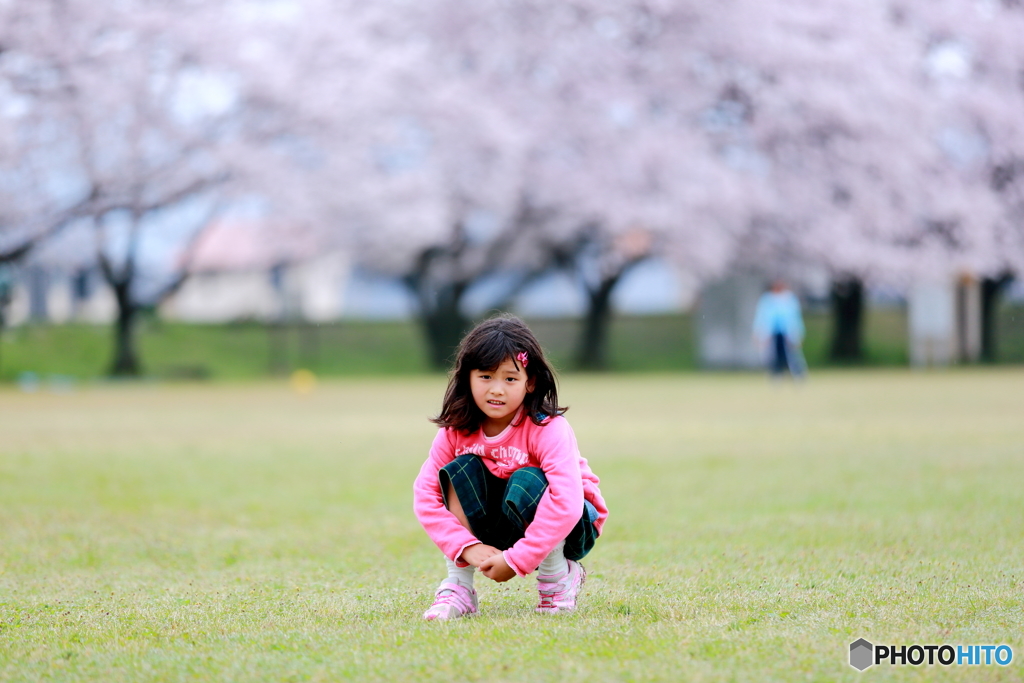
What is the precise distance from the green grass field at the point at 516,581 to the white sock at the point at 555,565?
15cm

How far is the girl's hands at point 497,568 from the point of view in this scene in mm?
3646

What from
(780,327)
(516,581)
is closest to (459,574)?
(516,581)

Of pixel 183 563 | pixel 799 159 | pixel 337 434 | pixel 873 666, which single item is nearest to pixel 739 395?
pixel 337 434

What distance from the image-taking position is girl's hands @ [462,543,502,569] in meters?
3.70

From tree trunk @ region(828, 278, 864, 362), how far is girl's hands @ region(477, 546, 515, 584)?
88.4 feet

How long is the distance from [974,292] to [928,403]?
50.7ft

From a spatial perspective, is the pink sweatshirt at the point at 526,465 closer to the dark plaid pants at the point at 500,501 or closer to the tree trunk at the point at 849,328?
the dark plaid pants at the point at 500,501

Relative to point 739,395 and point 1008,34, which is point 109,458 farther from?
point 1008,34

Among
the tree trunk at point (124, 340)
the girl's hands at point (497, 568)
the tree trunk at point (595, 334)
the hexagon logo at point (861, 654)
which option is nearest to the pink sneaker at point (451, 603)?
the girl's hands at point (497, 568)

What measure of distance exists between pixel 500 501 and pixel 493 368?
0.42 metres

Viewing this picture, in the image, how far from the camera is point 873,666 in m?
3.00

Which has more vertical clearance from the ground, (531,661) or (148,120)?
(148,120)

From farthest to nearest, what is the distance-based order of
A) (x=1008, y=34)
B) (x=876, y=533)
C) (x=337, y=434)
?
(x=1008, y=34) → (x=337, y=434) → (x=876, y=533)

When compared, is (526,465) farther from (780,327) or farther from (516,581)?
(780,327)
